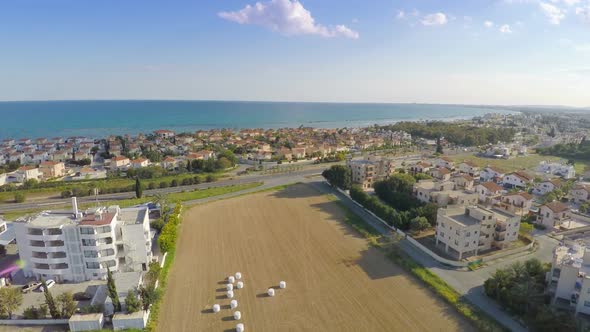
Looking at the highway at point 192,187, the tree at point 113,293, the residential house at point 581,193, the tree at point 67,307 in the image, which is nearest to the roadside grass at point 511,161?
the residential house at point 581,193

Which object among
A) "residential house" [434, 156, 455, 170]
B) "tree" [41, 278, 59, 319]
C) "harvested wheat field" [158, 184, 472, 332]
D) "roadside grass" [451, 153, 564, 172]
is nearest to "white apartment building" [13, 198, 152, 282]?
"harvested wheat field" [158, 184, 472, 332]

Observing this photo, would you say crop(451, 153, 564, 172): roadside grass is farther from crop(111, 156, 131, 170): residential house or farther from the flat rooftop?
crop(111, 156, 131, 170): residential house

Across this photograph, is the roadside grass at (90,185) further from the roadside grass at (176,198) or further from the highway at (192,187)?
the roadside grass at (176,198)

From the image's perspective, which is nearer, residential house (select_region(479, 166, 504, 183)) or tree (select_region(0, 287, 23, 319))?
tree (select_region(0, 287, 23, 319))

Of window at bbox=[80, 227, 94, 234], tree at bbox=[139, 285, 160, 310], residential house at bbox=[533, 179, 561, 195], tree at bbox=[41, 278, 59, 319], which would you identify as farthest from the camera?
residential house at bbox=[533, 179, 561, 195]

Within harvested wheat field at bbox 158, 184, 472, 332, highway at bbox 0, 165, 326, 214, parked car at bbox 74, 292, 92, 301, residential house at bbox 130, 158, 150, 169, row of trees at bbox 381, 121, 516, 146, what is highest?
row of trees at bbox 381, 121, 516, 146

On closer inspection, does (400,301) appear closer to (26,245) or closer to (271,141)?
(26,245)

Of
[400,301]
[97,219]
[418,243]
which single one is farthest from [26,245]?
[418,243]
